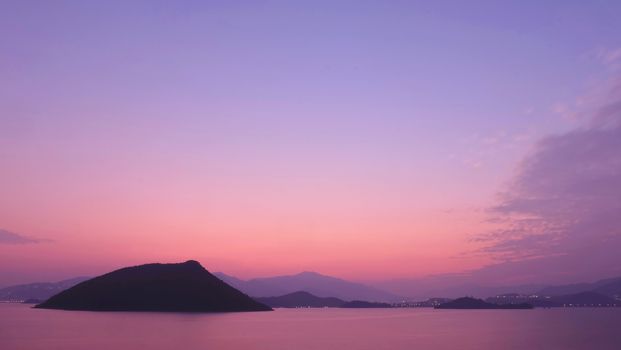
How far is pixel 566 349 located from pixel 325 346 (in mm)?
43748

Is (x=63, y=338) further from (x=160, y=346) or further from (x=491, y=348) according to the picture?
(x=491, y=348)

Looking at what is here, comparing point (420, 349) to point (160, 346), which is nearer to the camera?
point (160, 346)

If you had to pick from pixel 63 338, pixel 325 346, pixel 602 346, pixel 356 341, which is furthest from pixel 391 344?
pixel 63 338

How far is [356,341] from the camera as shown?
394 feet

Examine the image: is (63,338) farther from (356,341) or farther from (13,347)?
(356,341)

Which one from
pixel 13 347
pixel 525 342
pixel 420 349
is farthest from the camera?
pixel 525 342

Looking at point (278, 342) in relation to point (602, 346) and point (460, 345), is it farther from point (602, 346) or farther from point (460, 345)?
point (602, 346)

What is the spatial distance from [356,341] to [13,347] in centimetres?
6225

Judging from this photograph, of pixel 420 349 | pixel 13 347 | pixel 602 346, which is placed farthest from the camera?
pixel 602 346

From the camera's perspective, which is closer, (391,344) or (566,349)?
(566,349)

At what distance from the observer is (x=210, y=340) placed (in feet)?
386

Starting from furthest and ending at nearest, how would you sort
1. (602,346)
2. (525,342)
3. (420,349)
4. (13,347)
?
(525,342) < (602,346) < (420,349) < (13,347)

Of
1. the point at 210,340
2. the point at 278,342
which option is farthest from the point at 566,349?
the point at 210,340

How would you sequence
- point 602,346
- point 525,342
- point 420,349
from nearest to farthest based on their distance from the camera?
point 420,349
point 602,346
point 525,342
